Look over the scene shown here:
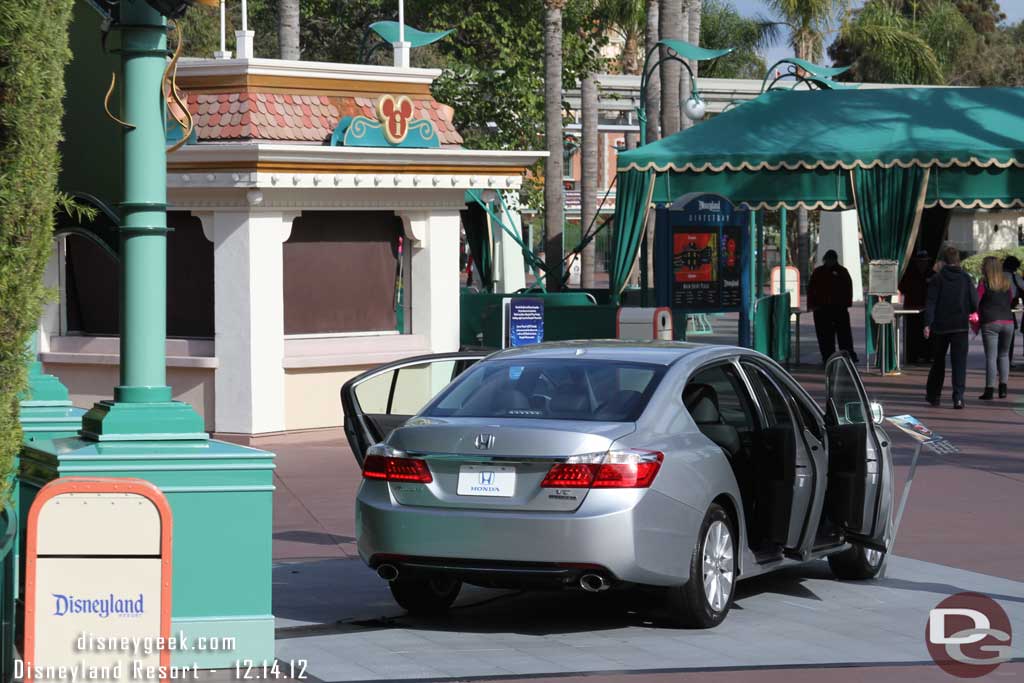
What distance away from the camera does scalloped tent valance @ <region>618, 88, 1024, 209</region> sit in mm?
23656

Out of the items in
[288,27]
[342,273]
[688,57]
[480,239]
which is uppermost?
[288,27]

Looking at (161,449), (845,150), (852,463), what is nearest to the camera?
(161,449)

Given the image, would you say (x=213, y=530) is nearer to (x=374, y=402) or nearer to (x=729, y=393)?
(x=374, y=402)

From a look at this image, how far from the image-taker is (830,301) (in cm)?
2544

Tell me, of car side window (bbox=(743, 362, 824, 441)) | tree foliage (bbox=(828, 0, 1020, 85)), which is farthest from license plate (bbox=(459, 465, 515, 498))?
tree foliage (bbox=(828, 0, 1020, 85))

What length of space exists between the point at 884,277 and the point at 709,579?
1673cm

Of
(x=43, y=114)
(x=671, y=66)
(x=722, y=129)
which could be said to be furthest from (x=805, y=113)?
(x=43, y=114)

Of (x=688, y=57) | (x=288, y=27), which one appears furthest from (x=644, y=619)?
(x=688, y=57)

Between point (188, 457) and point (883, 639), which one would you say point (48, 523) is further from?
point (883, 639)

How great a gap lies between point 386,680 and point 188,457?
1329 mm

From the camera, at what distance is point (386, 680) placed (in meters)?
7.45

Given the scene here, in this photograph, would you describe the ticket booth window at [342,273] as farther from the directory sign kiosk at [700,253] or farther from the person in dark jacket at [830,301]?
the person in dark jacket at [830,301]

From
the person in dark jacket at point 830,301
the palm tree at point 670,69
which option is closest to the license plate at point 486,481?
the person in dark jacket at point 830,301

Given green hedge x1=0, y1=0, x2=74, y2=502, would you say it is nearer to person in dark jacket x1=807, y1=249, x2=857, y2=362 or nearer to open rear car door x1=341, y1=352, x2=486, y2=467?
open rear car door x1=341, y1=352, x2=486, y2=467
